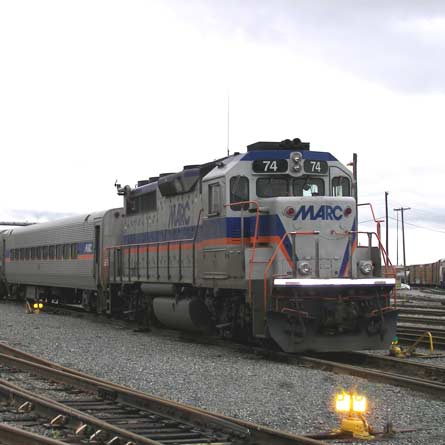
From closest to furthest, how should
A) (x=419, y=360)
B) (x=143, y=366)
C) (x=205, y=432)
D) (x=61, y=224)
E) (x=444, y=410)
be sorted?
(x=205, y=432), (x=444, y=410), (x=143, y=366), (x=419, y=360), (x=61, y=224)

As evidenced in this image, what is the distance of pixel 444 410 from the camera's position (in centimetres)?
702

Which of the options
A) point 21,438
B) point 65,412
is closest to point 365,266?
point 65,412

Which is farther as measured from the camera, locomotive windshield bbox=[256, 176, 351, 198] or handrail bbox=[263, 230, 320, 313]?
locomotive windshield bbox=[256, 176, 351, 198]

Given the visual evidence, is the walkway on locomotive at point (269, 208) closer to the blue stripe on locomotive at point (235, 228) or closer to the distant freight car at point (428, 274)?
the blue stripe on locomotive at point (235, 228)

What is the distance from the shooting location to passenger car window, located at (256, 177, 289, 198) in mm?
11562

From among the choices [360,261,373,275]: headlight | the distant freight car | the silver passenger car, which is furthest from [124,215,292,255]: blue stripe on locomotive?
the distant freight car

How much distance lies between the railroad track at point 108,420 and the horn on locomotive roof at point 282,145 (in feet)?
17.3

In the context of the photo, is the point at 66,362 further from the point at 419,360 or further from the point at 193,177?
the point at 419,360

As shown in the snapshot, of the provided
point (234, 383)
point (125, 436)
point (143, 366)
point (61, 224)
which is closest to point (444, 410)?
point (234, 383)

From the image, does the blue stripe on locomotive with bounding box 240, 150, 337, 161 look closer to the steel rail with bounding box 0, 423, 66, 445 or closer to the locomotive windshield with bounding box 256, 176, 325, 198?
the locomotive windshield with bounding box 256, 176, 325, 198

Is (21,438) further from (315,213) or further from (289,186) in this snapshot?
(289,186)

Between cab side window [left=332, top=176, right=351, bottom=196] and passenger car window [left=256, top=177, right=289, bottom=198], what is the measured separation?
89 cm

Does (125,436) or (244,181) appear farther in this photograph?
(244,181)

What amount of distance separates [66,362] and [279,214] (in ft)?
13.6
